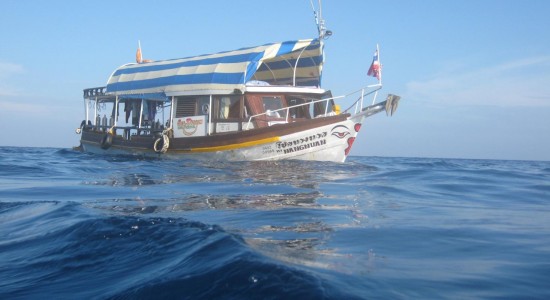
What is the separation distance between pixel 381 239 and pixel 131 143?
15.0m

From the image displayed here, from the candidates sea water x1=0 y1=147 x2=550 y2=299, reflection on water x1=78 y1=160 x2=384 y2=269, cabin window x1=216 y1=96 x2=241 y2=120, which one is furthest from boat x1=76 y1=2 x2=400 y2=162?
sea water x1=0 y1=147 x2=550 y2=299

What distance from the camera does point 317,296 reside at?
249cm

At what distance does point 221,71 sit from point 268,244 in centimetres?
1258

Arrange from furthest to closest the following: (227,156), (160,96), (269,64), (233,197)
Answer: (269,64)
(160,96)
(227,156)
(233,197)

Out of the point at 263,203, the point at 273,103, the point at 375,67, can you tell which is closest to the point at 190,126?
the point at 273,103

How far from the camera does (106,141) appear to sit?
1916 cm

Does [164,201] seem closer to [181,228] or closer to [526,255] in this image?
[181,228]

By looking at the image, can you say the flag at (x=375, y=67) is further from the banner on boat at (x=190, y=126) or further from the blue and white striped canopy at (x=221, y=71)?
the banner on boat at (x=190, y=126)

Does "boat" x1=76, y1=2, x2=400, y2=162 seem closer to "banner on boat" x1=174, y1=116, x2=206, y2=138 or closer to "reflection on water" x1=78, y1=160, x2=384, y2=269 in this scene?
"banner on boat" x1=174, y1=116, x2=206, y2=138

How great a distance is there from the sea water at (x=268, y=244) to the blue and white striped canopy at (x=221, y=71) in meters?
8.23

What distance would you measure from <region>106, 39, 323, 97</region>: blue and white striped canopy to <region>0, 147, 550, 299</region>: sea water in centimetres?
823

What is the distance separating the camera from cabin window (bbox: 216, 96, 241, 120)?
51.9 ft

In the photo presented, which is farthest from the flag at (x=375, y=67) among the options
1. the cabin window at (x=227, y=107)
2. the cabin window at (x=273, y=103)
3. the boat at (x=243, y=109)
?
the cabin window at (x=227, y=107)

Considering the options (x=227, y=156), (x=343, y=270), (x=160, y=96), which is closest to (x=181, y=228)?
(x=343, y=270)
